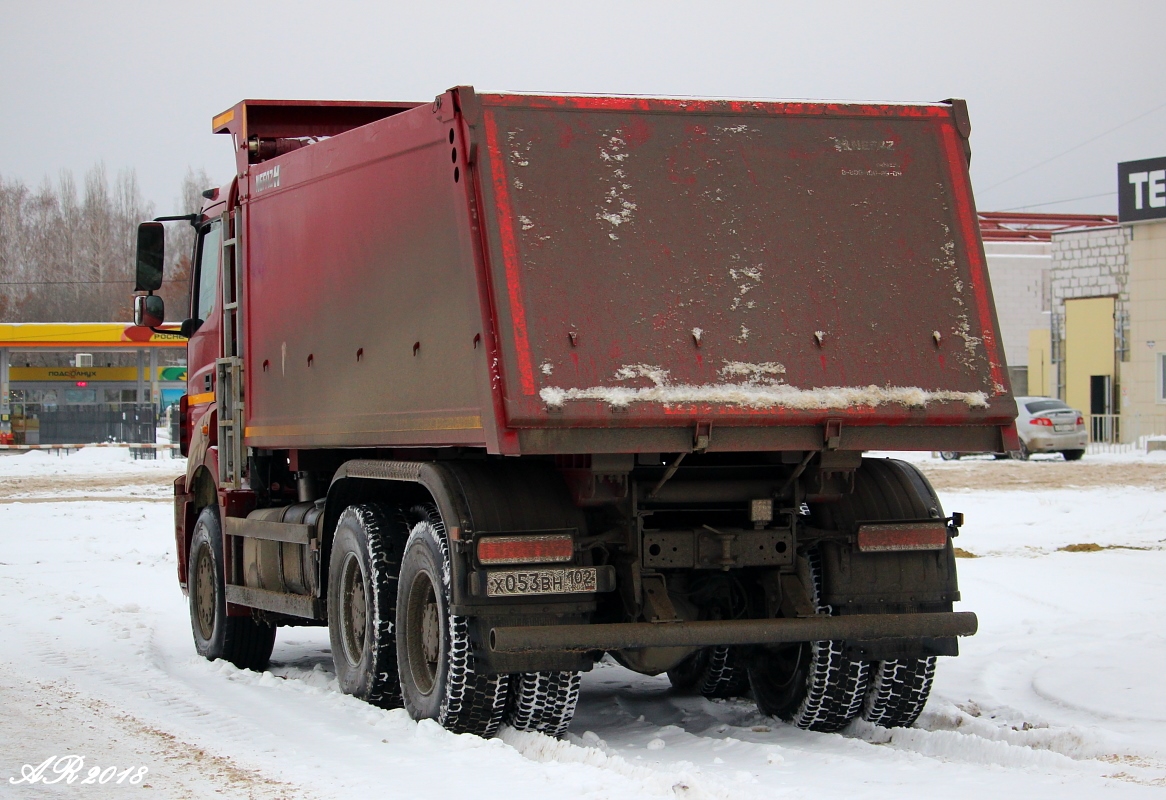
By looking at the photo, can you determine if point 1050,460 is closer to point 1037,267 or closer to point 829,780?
point 1037,267

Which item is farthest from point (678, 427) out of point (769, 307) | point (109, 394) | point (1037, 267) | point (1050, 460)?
point (109, 394)

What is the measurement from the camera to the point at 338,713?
8227 mm

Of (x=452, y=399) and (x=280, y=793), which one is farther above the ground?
(x=452, y=399)

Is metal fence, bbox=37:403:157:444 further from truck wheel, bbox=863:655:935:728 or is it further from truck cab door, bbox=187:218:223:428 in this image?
truck wheel, bbox=863:655:935:728

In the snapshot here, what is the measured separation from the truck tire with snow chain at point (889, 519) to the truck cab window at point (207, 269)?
532cm

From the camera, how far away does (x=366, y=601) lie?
828 cm

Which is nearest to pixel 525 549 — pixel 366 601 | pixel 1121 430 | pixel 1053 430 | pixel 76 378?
pixel 366 601

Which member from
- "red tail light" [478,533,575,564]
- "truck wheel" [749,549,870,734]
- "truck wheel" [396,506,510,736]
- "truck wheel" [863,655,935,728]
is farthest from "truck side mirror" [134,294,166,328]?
"truck wheel" [863,655,935,728]

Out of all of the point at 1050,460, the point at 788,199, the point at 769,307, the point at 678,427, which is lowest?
the point at 1050,460

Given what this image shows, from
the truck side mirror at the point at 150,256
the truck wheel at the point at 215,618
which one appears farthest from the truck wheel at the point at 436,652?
the truck side mirror at the point at 150,256

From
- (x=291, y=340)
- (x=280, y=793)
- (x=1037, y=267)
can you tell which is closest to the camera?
(x=280, y=793)

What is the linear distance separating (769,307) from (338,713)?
128 inches
